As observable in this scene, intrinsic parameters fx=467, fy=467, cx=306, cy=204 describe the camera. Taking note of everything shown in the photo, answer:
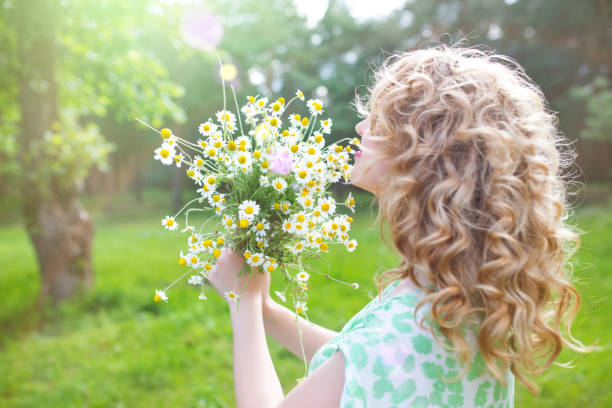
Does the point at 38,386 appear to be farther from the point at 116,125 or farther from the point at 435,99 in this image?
the point at 116,125

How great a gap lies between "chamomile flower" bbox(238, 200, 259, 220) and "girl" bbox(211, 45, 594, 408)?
35 cm

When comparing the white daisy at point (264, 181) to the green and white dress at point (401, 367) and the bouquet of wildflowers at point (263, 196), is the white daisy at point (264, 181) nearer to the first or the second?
the bouquet of wildflowers at point (263, 196)

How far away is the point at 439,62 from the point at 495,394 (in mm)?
933

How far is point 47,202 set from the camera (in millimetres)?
5766

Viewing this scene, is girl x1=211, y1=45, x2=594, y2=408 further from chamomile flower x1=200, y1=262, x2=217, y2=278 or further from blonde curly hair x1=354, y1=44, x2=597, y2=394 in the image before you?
chamomile flower x1=200, y1=262, x2=217, y2=278

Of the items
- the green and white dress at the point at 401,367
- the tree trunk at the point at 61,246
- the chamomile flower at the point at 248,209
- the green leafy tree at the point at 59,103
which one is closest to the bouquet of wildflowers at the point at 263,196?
the chamomile flower at the point at 248,209

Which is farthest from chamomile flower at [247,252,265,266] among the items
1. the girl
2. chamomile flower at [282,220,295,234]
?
the girl

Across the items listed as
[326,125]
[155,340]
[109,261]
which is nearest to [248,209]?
[326,125]

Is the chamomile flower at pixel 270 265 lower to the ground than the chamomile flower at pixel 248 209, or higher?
lower

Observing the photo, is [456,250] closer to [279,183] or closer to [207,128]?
[279,183]

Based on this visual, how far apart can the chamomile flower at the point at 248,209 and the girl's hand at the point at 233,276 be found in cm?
18

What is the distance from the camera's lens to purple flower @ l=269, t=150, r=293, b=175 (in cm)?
141

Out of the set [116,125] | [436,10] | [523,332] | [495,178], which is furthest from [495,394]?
[116,125]

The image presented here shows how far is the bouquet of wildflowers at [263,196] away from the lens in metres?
1.41
